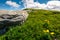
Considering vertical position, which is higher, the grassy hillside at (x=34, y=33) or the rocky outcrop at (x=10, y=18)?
the rocky outcrop at (x=10, y=18)

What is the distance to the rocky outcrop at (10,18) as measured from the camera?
1888 centimetres

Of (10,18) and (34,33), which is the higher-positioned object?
(10,18)

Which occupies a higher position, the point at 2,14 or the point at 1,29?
the point at 2,14

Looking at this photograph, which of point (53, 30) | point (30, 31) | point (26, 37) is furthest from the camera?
point (53, 30)

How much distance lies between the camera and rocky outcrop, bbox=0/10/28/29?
18.9 m

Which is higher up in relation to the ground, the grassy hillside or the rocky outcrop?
the rocky outcrop

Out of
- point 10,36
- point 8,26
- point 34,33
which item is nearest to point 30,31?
point 34,33

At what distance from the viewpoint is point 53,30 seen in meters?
17.4

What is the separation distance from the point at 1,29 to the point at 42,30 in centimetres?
453

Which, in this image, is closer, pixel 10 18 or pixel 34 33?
pixel 34 33

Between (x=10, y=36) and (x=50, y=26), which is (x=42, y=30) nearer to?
(x=50, y=26)

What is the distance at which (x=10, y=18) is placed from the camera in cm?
1956

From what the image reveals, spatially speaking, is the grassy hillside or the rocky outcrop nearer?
the grassy hillside

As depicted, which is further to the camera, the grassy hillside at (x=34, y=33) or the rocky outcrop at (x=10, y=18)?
the rocky outcrop at (x=10, y=18)
